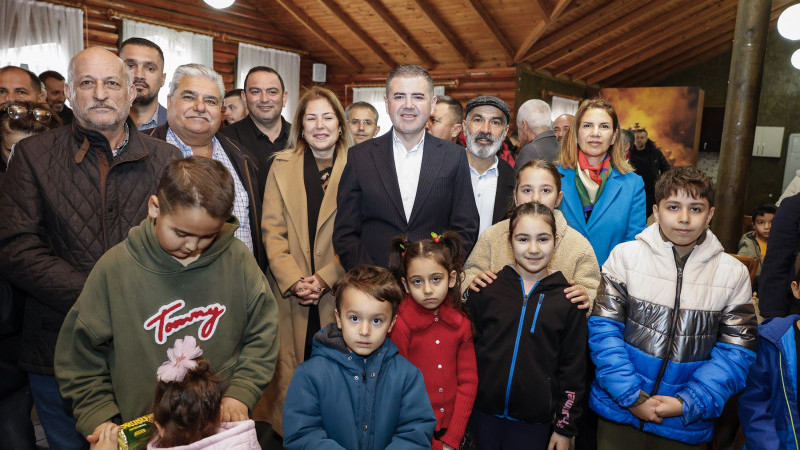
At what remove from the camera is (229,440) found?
147cm

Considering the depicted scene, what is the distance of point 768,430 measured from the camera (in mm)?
1982

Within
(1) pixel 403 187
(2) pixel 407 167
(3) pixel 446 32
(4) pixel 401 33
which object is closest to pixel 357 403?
(1) pixel 403 187

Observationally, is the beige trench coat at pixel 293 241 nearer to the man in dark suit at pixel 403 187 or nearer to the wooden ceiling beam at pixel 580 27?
the man in dark suit at pixel 403 187

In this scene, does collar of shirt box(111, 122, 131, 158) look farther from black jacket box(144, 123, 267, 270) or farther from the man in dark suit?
the man in dark suit

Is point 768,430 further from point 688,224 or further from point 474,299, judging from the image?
point 474,299

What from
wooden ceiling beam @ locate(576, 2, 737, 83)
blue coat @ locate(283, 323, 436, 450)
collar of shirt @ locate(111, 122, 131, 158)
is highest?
wooden ceiling beam @ locate(576, 2, 737, 83)

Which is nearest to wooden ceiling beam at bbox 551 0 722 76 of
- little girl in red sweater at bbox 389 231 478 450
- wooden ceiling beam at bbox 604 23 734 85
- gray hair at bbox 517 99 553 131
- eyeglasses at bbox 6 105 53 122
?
wooden ceiling beam at bbox 604 23 734 85

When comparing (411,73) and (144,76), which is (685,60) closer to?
(411,73)

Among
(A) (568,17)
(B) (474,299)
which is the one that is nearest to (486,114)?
(B) (474,299)

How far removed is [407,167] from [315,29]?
9.25 meters

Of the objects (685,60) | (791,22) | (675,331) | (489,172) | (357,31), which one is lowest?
(675,331)

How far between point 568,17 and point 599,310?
8600 mm

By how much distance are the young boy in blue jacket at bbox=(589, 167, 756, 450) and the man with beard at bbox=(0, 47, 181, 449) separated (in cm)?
203

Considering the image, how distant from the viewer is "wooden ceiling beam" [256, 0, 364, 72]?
1031 centimetres
